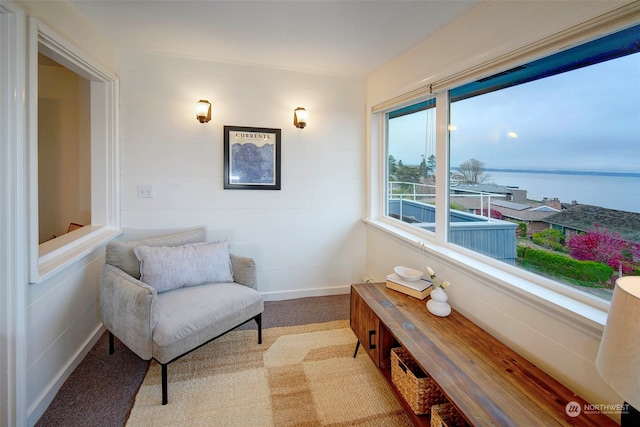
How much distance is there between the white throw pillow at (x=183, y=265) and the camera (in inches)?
86.5

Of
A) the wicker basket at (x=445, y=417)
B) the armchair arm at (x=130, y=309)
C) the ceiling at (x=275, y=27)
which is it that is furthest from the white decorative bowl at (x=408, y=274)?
the ceiling at (x=275, y=27)

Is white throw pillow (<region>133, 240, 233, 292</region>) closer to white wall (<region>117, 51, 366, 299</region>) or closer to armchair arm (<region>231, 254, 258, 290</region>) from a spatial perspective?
armchair arm (<region>231, 254, 258, 290</region>)

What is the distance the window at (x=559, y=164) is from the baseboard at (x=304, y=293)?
5.45ft

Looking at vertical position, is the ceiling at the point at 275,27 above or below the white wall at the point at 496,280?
above

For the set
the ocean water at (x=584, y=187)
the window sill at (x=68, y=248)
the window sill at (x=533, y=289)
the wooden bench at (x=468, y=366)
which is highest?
the ocean water at (x=584, y=187)

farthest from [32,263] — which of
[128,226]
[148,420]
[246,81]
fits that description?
[246,81]

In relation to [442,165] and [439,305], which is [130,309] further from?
[442,165]

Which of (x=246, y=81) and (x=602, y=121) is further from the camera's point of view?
(x=246, y=81)

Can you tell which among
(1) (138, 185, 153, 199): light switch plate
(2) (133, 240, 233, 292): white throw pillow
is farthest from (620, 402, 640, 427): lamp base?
(1) (138, 185, 153, 199): light switch plate

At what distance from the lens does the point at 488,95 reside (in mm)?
1903

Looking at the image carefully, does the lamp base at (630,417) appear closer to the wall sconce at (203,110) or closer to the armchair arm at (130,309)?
the armchair arm at (130,309)

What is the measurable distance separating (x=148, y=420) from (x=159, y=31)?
103 inches

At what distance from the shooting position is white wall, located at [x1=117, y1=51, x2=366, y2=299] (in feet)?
9.00

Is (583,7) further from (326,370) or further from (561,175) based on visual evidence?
(326,370)
